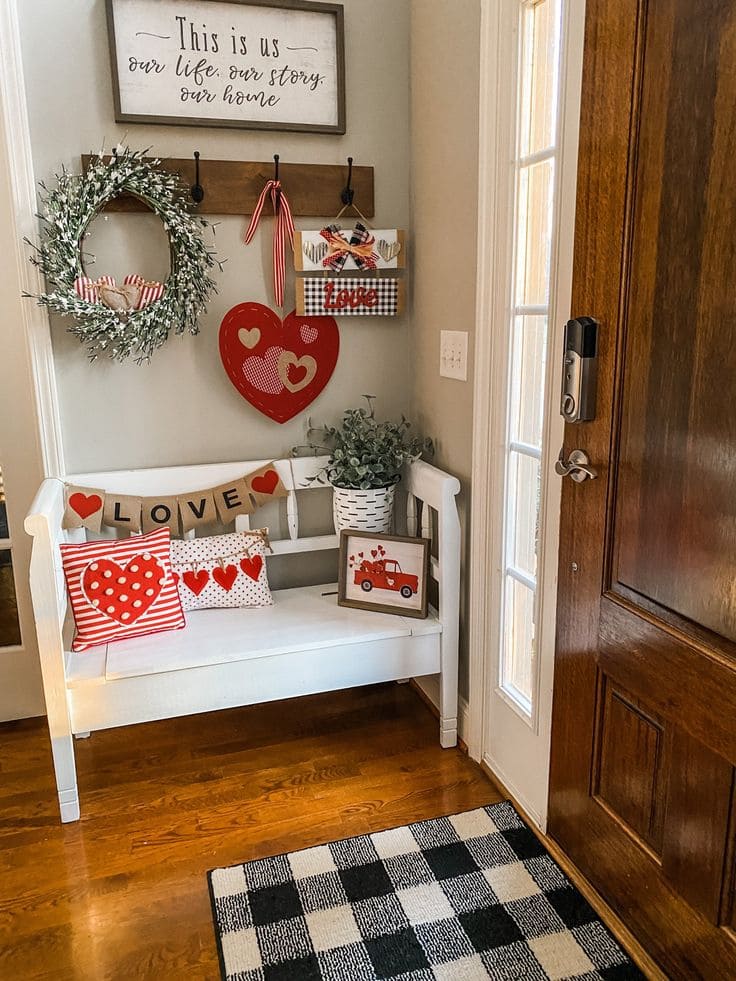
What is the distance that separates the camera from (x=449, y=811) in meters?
2.02

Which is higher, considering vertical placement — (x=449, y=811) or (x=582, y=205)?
(x=582, y=205)

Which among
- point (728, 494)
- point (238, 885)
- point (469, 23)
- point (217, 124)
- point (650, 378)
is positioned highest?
point (469, 23)

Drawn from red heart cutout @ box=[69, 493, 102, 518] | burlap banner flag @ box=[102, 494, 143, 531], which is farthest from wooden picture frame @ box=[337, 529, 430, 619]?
red heart cutout @ box=[69, 493, 102, 518]

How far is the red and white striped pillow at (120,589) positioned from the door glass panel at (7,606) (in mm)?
399

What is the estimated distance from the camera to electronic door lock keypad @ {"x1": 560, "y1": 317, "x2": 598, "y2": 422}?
1.54 metres

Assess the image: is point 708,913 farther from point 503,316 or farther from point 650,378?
point 503,316

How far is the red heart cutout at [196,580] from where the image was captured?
229cm

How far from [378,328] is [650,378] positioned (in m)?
1.23

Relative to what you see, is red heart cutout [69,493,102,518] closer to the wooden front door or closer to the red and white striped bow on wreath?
the red and white striped bow on wreath

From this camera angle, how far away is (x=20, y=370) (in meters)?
2.23

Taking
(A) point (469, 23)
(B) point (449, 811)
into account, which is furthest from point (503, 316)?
(B) point (449, 811)

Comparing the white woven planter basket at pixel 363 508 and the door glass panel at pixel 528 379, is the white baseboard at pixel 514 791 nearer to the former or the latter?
the white woven planter basket at pixel 363 508

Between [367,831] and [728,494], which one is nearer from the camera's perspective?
[728,494]

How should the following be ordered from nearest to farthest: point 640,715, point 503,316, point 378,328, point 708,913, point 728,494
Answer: point 728,494
point 708,913
point 640,715
point 503,316
point 378,328
